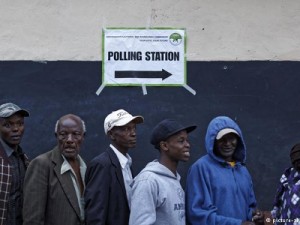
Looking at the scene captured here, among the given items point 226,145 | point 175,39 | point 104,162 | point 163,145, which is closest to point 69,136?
point 104,162

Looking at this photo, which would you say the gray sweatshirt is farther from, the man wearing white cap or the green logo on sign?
the green logo on sign

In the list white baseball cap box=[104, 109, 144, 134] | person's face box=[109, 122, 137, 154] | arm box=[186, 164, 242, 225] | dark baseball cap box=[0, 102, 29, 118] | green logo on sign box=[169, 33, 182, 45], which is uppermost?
green logo on sign box=[169, 33, 182, 45]

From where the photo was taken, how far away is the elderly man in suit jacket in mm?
5191

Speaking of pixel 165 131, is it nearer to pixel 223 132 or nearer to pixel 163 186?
pixel 163 186

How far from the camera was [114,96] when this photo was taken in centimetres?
671

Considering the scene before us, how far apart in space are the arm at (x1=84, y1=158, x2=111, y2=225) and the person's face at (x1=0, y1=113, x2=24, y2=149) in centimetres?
76

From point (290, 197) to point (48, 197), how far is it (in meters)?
2.01

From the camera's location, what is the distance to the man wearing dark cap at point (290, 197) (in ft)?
18.7

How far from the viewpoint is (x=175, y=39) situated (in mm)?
6734

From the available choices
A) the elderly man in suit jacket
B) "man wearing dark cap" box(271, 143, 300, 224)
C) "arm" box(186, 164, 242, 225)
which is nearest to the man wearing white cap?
the elderly man in suit jacket

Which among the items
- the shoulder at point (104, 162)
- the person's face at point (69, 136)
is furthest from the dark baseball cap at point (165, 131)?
the person's face at point (69, 136)

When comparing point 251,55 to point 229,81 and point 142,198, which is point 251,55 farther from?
point 142,198

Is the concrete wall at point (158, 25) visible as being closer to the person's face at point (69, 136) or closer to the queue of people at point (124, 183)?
the queue of people at point (124, 183)

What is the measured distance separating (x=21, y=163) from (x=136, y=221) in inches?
49.5
